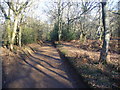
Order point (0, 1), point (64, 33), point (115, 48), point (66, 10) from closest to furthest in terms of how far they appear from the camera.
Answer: point (0, 1)
point (115, 48)
point (64, 33)
point (66, 10)

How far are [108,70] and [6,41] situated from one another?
12.1 meters

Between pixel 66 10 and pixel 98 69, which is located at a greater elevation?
pixel 66 10

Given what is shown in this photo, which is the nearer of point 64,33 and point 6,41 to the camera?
point 6,41

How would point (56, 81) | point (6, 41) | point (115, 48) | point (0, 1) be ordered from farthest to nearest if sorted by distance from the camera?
point (115, 48)
point (6, 41)
point (0, 1)
point (56, 81)

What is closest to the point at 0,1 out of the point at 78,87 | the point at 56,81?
the point at 56,81

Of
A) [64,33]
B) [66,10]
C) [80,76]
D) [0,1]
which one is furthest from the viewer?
[66,10]

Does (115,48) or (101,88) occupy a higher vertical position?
(115,48)

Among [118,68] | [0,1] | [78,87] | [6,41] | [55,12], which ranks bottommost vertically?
[78,87]

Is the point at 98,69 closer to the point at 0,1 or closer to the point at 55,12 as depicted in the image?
the point at 0,1

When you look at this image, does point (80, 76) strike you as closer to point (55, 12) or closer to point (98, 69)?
point (98, 69)

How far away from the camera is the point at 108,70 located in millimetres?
6844

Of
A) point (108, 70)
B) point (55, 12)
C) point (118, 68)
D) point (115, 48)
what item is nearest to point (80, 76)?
point (108, 70)

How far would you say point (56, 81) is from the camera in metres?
5.85

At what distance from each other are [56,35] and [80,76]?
21.3 m
